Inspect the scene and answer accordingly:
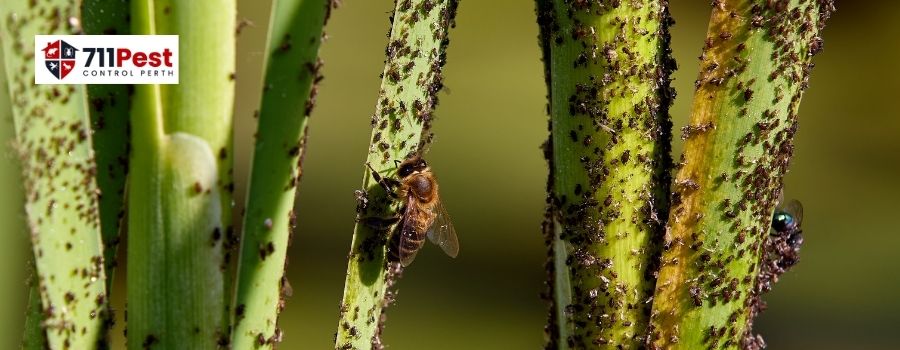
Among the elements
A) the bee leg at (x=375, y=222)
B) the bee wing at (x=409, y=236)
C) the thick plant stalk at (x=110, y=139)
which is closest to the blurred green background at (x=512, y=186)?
the bee wing at (x=409, y=236)

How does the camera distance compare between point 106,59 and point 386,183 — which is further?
point 386,183

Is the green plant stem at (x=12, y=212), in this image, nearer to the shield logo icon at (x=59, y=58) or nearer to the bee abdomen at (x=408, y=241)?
the shield logo icon at (x=59, y=58)

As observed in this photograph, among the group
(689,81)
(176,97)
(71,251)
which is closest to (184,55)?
(176,97)

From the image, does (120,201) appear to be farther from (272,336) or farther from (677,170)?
(677,170)

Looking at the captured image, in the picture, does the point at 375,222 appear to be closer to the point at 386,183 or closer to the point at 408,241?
the point at 386,183

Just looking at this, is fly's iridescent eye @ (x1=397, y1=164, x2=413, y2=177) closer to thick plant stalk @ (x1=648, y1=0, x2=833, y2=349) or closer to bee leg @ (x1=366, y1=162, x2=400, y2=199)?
bee leg @ (x1=366, y1=162, x2=400, y2=199)

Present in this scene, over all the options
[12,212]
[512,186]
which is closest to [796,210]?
[12,212]

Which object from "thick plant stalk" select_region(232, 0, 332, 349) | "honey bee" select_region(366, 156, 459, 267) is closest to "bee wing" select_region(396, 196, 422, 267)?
"honey bee" select_region(366, 156, 459, 267)
